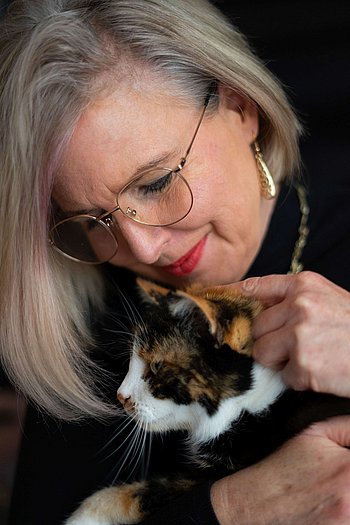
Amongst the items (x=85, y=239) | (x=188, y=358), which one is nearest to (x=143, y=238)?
(x=85, y=239)

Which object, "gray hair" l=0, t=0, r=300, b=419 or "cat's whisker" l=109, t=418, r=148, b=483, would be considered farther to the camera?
"cat's whisker" l=109, t=418, r=148, b=483

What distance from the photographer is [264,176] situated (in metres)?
1.51

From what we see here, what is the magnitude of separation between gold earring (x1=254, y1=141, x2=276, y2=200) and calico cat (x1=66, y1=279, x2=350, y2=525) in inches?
10.8

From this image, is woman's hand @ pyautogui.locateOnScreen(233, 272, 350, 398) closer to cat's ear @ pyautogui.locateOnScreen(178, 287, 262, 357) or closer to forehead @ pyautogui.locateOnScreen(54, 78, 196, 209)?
cat's ear @ pyautogui.locateOnScreen(178, 287, 262, 357)

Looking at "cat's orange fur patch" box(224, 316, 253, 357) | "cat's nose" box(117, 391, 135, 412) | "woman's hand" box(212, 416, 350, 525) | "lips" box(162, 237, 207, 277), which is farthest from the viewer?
"lips" box(162, 237, 207, 277)

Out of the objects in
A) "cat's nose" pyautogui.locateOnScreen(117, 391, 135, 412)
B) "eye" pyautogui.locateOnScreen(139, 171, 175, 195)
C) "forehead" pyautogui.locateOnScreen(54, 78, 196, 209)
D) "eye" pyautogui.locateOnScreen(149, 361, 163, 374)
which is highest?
"forehead" pyautogui.locateOnScreen(54, 78, 196, 209)

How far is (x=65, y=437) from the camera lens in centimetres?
156

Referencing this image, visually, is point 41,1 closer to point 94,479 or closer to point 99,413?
point 99,413

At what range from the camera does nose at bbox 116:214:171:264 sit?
4.43ft

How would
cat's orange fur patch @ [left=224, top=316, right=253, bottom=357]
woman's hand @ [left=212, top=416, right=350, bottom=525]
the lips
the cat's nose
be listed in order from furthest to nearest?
the lips < the cat's nose < cat's orange fur patch @ [left=224, top=316, right=253, bottom=357] < woman's hand @ [left=212, top=416, right=350, bottom=525]

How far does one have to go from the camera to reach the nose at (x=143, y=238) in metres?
1.35

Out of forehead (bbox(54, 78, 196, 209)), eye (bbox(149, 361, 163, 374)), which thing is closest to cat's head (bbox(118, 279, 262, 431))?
eye (bbox(149, 361, 163, 374))

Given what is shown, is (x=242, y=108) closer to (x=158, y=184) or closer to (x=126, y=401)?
(x=158, y=184)

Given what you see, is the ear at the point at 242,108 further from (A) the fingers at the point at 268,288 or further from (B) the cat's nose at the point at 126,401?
(B) the cat's nose at the point at 126,401
